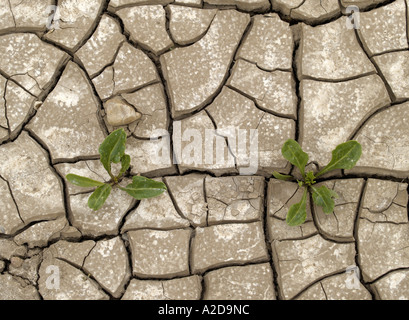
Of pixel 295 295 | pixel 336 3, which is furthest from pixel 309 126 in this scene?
pixel 295 295

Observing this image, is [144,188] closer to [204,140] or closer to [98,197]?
[98,197]

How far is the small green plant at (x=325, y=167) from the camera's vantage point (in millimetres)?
2996

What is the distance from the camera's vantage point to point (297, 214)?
3.01 metres

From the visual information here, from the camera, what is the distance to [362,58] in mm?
3246

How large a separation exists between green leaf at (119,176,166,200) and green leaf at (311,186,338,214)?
925 millimetres

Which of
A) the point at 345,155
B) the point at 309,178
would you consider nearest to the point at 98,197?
the point at 309,178

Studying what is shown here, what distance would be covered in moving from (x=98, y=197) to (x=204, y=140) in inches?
29.6

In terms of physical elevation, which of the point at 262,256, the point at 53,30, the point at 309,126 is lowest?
the point at 262,256

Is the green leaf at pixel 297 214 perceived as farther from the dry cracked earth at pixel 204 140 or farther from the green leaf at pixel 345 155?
the green leaf at pixel 345 155

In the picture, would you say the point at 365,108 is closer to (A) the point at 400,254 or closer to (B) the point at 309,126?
(B) the point at 309,126

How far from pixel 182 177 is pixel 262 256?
700 millimetres

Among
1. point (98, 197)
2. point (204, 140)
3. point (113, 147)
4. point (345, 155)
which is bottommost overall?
point (98, 197)

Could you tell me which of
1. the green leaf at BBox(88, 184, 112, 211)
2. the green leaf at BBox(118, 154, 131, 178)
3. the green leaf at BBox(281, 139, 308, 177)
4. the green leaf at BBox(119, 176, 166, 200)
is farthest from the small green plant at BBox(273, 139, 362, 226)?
the green leaf at BBox(88, 184, 112, 211)

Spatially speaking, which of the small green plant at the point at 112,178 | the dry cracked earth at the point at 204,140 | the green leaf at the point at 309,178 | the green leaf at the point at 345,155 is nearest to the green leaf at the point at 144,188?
the small green plant at the point at 112,178
